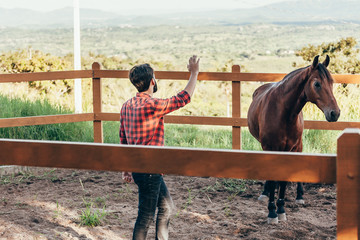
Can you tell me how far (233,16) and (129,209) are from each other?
4577 inches

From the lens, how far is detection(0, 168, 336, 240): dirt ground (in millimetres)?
4898

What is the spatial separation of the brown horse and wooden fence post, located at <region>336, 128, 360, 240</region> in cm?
327

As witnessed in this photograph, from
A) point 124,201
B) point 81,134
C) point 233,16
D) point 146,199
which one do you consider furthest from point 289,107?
point 233,16

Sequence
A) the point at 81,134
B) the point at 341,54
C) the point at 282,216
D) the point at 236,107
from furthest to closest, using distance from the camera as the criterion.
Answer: the point at 341,54 < the point at 81,134 < the point at 236,107 < the point at 282,216

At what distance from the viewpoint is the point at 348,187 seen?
6.62 ft

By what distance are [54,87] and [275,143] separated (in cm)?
1629

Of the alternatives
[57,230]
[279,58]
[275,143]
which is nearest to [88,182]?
[57,230]

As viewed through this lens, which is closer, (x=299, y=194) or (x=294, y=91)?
(x=294, y=91)

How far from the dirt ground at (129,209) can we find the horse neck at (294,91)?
3.71ft

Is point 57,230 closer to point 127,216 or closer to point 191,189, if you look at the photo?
point 127,216

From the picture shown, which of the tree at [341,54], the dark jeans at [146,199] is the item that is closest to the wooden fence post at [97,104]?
the dark jeans at [146,199]

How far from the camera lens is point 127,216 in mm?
5445

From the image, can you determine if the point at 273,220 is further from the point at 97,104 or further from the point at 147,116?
the point at 97,104

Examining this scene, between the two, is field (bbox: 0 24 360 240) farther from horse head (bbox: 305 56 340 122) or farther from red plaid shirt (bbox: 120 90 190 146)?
red plaid shirt (bbox: 120 90 190 146)
